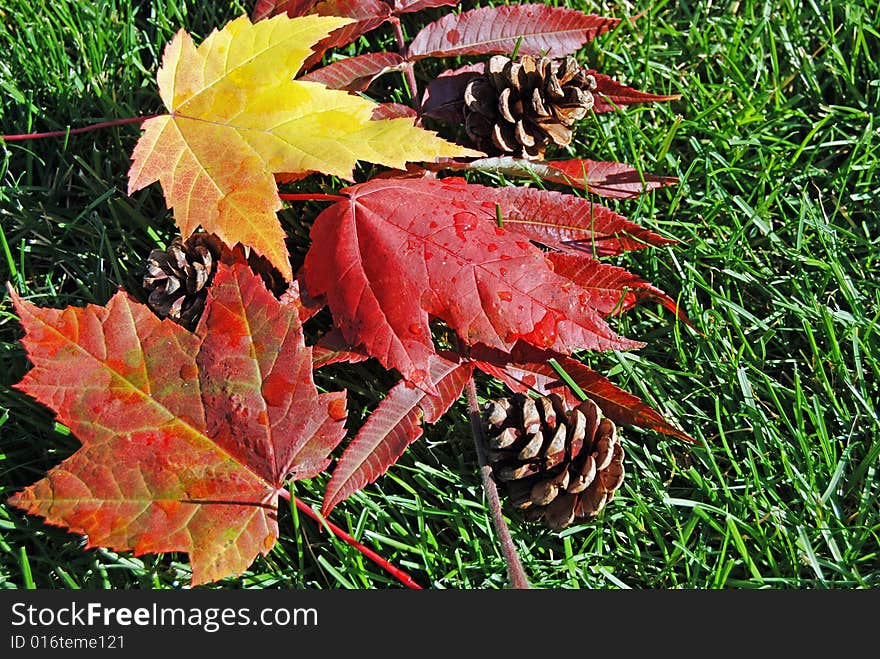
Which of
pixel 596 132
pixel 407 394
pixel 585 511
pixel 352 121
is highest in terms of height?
pixel 352 121

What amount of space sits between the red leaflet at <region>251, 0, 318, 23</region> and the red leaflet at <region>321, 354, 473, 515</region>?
0.66 meters

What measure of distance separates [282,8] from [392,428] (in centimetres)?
77

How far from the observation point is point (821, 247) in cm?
157

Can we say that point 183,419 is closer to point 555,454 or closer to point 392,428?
point 392,428

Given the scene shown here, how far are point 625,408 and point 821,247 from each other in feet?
1.87

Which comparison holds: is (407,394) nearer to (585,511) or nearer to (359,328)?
(359,328)

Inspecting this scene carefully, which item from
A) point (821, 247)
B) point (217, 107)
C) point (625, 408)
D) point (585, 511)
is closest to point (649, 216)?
point (821, 247)

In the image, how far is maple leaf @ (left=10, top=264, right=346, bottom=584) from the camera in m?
1.12

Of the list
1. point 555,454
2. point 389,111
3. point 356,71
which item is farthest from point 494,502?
point 356,71

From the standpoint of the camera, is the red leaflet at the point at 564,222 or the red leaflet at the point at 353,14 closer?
the red leaflet at the point at 564,222

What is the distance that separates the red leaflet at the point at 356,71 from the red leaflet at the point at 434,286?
1.15 ft

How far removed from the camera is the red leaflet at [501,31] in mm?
1556

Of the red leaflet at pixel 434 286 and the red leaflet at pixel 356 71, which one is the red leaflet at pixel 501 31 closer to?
the red leaflet at pixel 356 71

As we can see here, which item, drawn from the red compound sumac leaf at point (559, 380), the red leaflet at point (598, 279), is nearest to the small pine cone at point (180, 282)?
the red compound sumac leaf at point (559, 380)
